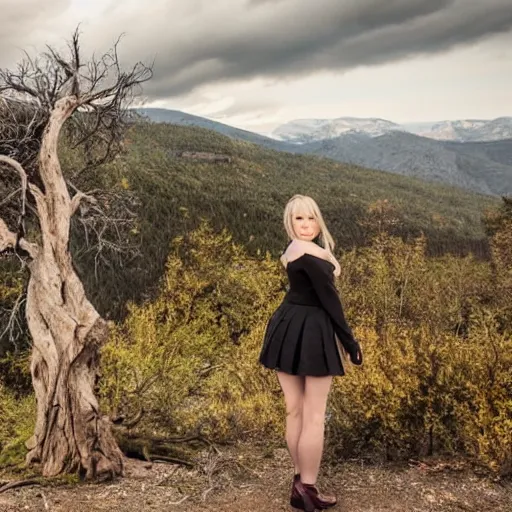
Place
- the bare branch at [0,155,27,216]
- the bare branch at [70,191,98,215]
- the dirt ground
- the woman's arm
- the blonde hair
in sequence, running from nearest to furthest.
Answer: the woman's arm, the blonde hair, the dirt ground, the bare branch at [0,155,27,216], the bare branch at [70,191,98,215]

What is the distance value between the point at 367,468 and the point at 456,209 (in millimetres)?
133366

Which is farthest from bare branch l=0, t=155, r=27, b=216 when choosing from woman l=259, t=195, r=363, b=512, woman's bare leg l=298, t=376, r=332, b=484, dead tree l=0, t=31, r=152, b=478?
woman's bare leg l=298, t=376, r=332, b=484

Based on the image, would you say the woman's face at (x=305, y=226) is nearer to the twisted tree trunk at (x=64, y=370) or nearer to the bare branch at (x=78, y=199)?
the twisted tree trunk at (x=64, y=370)

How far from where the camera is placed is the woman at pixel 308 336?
3.66 metres

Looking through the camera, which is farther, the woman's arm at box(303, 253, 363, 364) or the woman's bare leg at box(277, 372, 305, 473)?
the woman's bare leg at box(277, 372, 305, 473)

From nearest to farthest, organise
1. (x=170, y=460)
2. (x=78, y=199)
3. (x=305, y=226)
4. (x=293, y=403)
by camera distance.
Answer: (x=305, y=226) < (x=293, y=403) < (x=170, y=460) < (x=78, y=199)

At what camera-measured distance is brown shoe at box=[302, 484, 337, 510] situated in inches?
154

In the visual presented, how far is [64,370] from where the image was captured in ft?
16.8

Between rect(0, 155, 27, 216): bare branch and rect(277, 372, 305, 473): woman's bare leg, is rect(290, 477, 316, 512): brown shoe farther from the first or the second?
rect(0, 155, 27, 216): bare branch

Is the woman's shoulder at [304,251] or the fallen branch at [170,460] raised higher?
the woman's shoulder at [304,251]

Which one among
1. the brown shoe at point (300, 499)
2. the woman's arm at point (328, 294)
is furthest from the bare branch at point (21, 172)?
the brown shoe at point (300, 499)

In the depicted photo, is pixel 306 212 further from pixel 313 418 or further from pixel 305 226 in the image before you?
pixel 313 418

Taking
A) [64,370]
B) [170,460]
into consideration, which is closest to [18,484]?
[64,370]

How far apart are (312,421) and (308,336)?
639 millimetres
